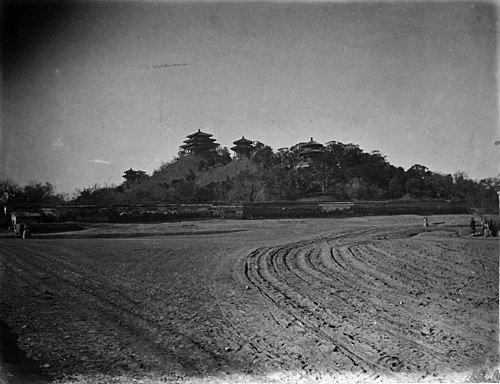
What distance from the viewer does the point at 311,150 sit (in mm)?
3332

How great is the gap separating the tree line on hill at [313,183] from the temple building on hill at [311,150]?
0.03 m

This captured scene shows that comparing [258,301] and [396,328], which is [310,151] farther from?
[396,328]

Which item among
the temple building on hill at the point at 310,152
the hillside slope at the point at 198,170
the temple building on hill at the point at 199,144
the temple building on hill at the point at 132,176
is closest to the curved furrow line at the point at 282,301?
the hillside slope at the point at 198,170

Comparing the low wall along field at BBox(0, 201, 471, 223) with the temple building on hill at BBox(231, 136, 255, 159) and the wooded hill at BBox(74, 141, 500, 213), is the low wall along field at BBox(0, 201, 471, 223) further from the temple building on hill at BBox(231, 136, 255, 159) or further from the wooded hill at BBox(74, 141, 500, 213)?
the temple building on hill at BBox(231, 136, 255, 159)

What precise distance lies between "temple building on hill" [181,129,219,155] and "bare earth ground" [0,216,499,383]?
0.56 m

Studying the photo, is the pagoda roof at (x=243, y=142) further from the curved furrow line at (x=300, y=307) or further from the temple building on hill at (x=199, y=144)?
the curved furrow line at (x=300, y=307)

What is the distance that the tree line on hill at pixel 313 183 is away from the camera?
3.20 metres

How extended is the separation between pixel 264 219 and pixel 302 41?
1388 mm

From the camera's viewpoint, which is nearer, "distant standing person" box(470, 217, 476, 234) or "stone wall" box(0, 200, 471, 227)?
"stone wall" box(0, 200, 471, 227)

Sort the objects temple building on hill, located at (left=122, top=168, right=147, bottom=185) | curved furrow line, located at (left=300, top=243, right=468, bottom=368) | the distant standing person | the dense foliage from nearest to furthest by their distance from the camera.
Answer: curved furrow line, located at (left=300, top=243, right=468, bottom=368), the dense foliage, temple building on hill, located at (left=122, top=168, right=147, bottom=185), the distant standing person

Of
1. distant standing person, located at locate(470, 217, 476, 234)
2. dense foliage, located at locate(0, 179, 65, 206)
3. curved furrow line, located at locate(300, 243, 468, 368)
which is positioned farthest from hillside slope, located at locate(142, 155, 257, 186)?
distant standing person, located at locate(470, 217, 476, 234)

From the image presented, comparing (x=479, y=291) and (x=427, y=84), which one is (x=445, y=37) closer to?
(x=427, y=84)

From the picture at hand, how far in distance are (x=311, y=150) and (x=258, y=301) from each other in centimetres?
123

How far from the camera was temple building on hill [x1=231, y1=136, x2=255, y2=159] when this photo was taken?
10.6 ft
